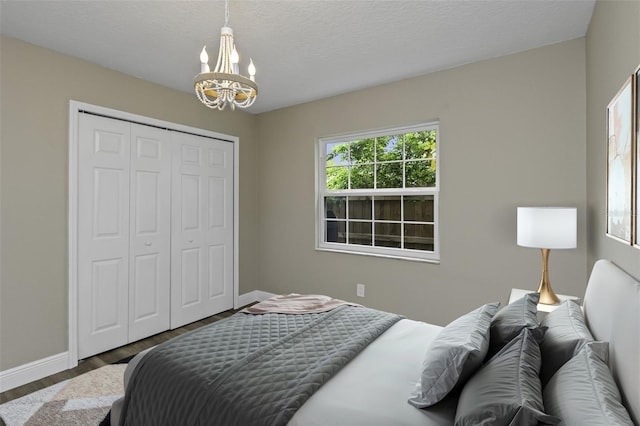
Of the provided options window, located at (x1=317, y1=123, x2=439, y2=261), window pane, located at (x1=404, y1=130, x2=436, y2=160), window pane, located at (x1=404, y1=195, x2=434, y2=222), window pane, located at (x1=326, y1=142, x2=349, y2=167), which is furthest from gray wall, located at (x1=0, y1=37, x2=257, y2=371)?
window pane, located at (x1=404, y1=195, x2=434, y2=222)

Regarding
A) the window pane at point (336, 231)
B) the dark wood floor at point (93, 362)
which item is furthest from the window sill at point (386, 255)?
the dark wood floor at point (93, 362)

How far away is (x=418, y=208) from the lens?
3385mm

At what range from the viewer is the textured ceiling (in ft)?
6.99

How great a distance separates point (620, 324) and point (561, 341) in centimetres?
21

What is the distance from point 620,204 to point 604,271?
0.31 m

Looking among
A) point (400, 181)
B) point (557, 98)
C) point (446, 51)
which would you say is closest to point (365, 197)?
point (400, 181)

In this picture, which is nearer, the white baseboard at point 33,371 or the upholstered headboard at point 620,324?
the upholstered headboard at point 620,324

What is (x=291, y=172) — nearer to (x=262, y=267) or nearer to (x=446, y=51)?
(x=262, y=267)

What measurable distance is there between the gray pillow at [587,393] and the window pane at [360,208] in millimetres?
2691

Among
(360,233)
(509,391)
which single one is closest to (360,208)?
(360,233)

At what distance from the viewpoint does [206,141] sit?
12.7 ft

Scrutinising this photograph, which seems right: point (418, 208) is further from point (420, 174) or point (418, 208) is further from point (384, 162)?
point (384, 162)

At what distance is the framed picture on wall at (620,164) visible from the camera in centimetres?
136

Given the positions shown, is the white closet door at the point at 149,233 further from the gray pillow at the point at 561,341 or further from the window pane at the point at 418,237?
the gray pillow at the point at 561,341
